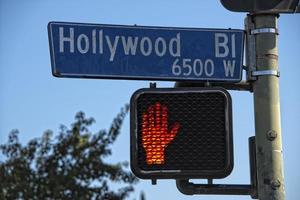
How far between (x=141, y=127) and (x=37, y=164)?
627 inches

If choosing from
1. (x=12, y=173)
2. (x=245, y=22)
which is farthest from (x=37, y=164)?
(x=245, y=22)

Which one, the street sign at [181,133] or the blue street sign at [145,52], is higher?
the blue street sign at [145,52]

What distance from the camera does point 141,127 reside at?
15.7ft

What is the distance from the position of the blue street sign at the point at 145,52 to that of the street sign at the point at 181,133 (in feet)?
0.65

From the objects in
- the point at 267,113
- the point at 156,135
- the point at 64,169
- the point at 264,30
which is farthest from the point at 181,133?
the point at 64,169

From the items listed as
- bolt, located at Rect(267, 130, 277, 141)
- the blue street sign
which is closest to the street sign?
the blue street sign

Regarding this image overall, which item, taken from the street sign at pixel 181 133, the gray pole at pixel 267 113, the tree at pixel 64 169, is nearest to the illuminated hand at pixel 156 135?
→ the street sign at pixel 181 133

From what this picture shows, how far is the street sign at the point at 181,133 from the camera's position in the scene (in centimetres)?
474

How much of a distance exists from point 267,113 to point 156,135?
745 millimetres

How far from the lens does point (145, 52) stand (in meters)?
5.03

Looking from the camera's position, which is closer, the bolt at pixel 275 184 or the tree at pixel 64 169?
the bolt at pixel 275 184

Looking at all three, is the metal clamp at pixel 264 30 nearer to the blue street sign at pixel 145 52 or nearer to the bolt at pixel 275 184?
the blue street sign at pixel 145 52

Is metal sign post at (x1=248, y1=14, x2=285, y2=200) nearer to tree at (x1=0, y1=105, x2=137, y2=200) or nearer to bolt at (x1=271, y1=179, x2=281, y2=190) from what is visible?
bolt at (x1=271, y1=179, x2=281, y2=190)

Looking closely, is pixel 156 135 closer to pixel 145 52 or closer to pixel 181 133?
pixel 181 133
